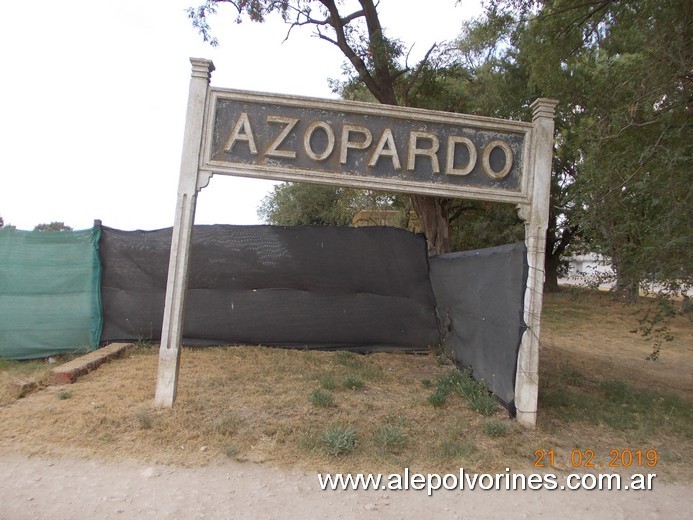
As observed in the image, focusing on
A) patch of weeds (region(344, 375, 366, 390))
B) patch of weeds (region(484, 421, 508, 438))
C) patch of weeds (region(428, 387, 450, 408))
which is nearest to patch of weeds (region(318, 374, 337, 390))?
patch of weeds (region(344, 375, 366, 390))

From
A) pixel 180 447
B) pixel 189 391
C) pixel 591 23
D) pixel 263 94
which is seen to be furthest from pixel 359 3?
pixel 180 447

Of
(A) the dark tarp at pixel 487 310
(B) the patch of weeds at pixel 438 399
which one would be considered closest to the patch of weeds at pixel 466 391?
(B) the patch of weeds at pixel 438 399

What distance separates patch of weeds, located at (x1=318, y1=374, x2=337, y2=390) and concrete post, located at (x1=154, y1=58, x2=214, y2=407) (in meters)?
1.65

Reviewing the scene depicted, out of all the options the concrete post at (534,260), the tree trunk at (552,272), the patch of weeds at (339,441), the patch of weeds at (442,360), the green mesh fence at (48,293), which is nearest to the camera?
the patch of weeds at (339,441)

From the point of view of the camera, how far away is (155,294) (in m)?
7.23

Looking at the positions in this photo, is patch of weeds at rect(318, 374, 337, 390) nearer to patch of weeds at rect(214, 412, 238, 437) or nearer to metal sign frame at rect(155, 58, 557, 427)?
patch of weeds at rect(214, 412, 238, 437)

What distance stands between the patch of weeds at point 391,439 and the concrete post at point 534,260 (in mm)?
1269

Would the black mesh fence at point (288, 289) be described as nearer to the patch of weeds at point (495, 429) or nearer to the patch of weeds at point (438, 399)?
the patch of weeds at point (438, 399)

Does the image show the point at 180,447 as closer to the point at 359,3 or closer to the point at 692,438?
the point at 692,438

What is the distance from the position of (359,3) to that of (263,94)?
703 centimetres

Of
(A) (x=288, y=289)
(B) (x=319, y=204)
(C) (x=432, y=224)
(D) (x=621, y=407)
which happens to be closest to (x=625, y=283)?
(D) (x=621, y=407)

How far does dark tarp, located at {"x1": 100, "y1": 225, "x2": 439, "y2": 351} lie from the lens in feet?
23.6

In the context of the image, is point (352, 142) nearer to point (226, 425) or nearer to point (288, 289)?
point (226, 425)

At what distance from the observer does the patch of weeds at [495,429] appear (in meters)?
4.39
